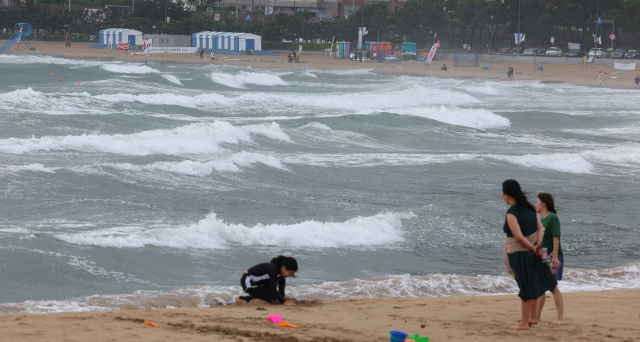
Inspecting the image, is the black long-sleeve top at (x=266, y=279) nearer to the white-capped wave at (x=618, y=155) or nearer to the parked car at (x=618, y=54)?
the white-capped wave at (x=618, y=155)

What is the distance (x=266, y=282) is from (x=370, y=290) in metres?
1.94

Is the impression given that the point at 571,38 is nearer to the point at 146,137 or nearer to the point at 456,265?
the point at 146,137

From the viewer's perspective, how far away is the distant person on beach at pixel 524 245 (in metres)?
5.62

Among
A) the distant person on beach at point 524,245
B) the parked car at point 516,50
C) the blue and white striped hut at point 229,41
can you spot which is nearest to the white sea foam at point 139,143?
the distant person on beach at point 524,245

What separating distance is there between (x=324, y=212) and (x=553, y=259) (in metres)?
6.83

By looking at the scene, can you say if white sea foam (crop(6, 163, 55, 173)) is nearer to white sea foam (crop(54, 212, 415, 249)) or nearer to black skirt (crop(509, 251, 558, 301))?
white sea foam (crop(54, 212, 415, 249))

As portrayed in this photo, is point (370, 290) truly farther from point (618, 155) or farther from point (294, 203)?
point (618, 155)

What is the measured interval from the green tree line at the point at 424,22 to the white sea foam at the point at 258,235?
6527cm

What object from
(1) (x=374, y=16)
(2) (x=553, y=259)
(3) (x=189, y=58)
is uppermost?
(1) (x=374, y=16)

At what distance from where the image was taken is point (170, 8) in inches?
3853

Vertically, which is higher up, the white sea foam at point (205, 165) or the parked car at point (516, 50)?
the parked car at point (516, 50)

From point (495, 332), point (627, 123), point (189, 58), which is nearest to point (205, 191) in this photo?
point (495, 332)

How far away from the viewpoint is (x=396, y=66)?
68.2 m

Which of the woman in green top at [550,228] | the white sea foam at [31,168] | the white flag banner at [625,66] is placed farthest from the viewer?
the white flag banner at [625,66]
